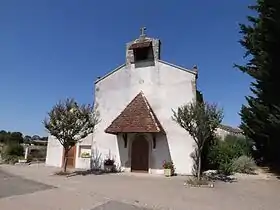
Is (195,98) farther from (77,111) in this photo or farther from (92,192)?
(92,192)

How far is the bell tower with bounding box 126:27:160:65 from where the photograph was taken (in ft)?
70.6

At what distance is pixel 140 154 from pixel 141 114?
9.50 feet

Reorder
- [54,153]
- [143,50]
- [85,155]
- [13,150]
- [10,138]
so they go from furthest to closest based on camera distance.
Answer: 1. [10,138]
2. [13,150]
3. [54,153]
4. [85,155]
5. [143,50]

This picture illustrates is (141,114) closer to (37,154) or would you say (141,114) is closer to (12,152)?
(12,152)

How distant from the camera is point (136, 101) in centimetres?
2056

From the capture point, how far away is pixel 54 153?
24719mm

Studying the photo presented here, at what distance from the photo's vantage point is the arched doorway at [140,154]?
19875mm

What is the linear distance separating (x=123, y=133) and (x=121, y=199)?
10069mm

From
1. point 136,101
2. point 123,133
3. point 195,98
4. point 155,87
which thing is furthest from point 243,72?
point 123,133

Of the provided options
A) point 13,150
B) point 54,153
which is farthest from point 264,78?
point 13,150

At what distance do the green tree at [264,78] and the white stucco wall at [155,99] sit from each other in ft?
14.5

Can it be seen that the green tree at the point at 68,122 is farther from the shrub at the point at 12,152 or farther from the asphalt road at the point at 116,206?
the shrub at the point at 12,152

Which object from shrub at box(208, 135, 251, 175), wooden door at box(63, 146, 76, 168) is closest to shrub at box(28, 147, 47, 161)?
wooden door at box(63, 146, 76, 168)

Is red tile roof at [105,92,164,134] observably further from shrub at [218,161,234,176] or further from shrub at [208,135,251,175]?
shrub at [218,161,234,176]
